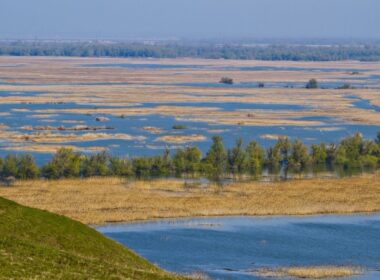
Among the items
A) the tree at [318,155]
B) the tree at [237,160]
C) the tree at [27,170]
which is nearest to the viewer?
the tree at [27,170]

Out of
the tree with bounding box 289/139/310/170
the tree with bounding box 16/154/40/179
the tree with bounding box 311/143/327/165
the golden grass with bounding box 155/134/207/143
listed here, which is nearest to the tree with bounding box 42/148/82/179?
the tree with bounding box 16/154/40/179

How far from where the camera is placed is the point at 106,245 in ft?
70.3

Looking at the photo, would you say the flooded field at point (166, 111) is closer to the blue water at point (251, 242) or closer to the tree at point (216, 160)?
the tree at point (216, 160)

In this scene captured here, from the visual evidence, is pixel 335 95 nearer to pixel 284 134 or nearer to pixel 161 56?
pixel 284 134

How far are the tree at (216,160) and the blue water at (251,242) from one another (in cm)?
1019

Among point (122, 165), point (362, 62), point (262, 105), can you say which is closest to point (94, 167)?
point (122, 165)

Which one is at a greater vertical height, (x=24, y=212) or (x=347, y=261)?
(x=24, y=212)

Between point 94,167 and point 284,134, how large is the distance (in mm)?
16376

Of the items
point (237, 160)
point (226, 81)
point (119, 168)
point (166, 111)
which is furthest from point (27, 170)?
point (226, 81)

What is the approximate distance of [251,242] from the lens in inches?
1109

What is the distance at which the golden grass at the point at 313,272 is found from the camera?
24.0 m

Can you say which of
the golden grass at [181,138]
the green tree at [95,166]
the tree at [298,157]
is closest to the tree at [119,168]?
the green tree at [95,166]

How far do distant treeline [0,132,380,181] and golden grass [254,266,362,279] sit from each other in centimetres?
1681

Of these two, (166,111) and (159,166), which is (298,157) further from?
(166,111)
